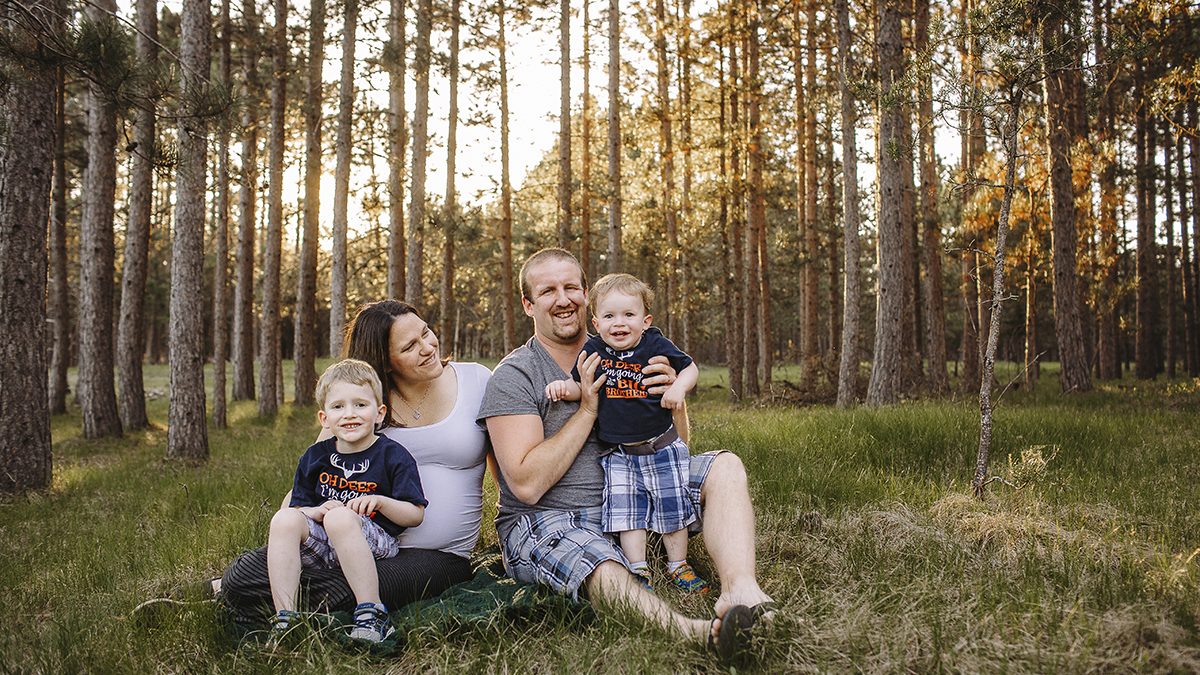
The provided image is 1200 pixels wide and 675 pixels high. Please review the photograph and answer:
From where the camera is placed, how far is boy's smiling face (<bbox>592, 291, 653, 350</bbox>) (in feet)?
12.2

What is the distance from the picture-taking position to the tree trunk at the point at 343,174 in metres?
13.2

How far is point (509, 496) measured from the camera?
3.88m

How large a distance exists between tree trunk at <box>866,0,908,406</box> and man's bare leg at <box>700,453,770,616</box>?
6.54m

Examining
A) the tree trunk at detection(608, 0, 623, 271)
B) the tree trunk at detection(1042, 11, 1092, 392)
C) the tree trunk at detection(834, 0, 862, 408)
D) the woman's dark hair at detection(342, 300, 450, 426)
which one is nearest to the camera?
the woman's dark hair at detection(342, 300, 450, 426)

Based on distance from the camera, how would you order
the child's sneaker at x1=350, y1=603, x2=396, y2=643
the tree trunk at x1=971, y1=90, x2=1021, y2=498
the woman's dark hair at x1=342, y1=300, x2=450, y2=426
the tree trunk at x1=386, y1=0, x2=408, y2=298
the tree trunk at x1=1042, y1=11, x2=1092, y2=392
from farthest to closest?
the tree trunk at x1=386, y1=0, x2=408, y2=298 → the tree trunk at x1=1042, y1=11, x2=1092, y2=392 → the tree trunk at x1=971, y1=90, x2=1021, y2=498 → the woman's dark hair at x1=342, y1=300, x2=450, y2=426 → the child's sneaker at x1=350, y1=603, x2=396, y2=643

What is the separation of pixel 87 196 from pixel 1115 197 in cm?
2023

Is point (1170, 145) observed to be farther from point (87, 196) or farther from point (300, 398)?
point (87, 196)

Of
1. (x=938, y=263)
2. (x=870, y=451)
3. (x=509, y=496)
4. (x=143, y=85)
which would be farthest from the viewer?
(x=938, y=263)

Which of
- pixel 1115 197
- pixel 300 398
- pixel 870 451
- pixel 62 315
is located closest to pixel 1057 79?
pixel 1115 197

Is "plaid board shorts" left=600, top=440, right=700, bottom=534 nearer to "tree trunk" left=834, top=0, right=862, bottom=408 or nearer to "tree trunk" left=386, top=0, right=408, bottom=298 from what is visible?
"tree trunk" left=834, top=0, right=862, bottom=408

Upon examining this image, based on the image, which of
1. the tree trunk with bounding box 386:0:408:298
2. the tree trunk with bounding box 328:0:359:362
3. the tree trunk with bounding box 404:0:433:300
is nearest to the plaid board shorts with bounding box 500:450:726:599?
the tree trunk with bounding box 328:0:359:362

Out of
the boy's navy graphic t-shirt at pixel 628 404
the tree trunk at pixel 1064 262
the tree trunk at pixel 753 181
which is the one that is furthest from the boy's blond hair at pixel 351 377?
the tree trunk at pixel 1064 262

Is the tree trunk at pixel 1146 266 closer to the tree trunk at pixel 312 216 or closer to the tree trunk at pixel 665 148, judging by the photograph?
the tree trunk at pixel 665 148

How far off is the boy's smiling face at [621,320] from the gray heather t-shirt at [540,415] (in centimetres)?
39
